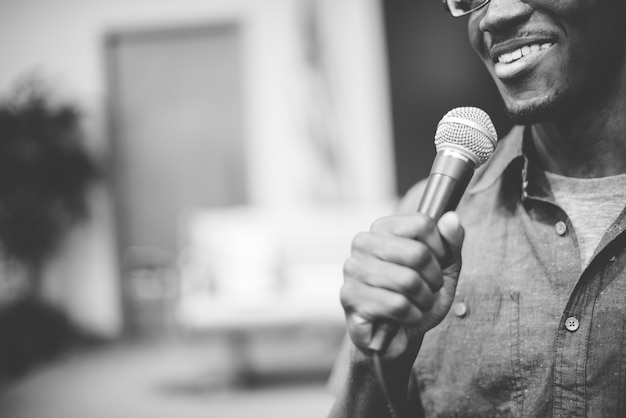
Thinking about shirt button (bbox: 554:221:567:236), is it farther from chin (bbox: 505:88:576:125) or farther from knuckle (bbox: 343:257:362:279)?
knuckle (bbox: 343:257:362:279)

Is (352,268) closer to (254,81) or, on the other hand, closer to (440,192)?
(440,192)

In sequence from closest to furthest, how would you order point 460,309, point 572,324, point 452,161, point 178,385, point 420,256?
point 420,256 → point 452,161 → point 572,324 → point 460,309 → point 178,385

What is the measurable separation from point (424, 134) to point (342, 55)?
102cm

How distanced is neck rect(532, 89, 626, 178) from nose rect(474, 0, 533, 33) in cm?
17

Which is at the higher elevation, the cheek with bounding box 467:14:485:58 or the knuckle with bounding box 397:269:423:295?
the cheek with bounding box 467:14:485:58

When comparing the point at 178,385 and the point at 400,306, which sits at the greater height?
the point at 400,306

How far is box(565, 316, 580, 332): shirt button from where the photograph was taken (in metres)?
0.87

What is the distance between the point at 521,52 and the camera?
0.93 metres

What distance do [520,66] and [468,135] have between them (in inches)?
7.7


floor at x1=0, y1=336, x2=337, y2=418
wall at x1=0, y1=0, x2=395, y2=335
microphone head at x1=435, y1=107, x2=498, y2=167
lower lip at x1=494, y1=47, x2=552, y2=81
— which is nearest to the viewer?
microphone head at x1=435, y1=107, x2=498, y2=167

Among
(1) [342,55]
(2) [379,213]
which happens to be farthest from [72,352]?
(1) [342,55]

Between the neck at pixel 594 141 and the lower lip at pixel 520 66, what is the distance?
12cm

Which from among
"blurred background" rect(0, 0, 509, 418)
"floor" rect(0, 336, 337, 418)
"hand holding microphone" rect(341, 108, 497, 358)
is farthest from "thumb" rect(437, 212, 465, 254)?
"blurred background" rect(0, 0, 509, 418)

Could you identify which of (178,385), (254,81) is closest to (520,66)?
(178,385)
